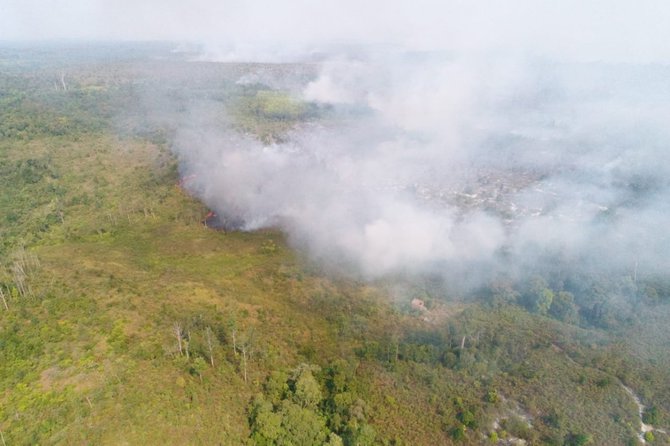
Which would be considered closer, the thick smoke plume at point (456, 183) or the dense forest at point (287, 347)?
the dense forest at point (287, 347)

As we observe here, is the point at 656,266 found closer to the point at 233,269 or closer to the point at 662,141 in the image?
the point at 233,269

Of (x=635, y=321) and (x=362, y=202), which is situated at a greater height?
(x=362, y=202)

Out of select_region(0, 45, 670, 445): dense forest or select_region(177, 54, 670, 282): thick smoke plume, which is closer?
select_region(0, 45, 670, 445): dense forest

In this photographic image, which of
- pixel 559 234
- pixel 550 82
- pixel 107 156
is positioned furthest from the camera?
pixel 550 82

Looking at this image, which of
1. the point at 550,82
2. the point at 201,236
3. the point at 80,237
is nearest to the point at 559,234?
the point at 201,236

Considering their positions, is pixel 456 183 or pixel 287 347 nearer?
pixel 287 347

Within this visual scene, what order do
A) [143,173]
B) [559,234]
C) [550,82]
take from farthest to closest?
[550,82], [143,173], [559,234]

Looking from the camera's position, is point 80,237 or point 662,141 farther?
point 662,141
